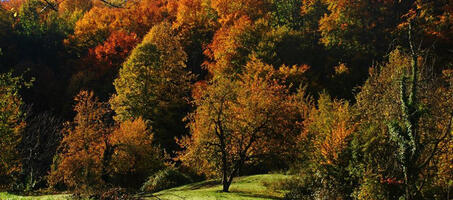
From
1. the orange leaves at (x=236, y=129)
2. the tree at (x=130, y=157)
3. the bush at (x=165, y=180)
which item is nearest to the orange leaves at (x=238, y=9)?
the tree at (x=130, y=157)

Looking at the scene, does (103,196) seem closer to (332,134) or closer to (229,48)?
(332,134)

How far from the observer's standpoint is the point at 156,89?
53.3 meters

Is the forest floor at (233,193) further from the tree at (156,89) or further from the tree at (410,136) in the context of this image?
the tree at (156,89)

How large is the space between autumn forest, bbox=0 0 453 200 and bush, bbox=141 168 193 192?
20cm

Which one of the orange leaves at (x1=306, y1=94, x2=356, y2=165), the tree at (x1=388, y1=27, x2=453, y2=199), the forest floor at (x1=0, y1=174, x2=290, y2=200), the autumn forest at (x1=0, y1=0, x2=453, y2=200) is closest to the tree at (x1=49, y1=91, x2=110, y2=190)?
the autumn forest at (x1=0, y1=0, x2=453, y2=200)

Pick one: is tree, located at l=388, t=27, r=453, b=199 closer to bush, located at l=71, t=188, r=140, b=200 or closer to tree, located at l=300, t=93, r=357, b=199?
tree, located at l=300, t=93, r=357, b=199

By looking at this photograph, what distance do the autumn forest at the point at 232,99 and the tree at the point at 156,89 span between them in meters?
0.23

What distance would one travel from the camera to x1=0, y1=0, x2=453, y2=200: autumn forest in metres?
23.1

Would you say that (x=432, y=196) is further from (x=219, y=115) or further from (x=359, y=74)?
(x=359, y=74)

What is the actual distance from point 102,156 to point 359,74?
41.6 metres

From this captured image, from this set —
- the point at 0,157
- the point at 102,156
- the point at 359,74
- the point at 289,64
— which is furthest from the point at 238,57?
the point at 0,157

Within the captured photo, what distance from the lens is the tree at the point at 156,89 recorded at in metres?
50.7

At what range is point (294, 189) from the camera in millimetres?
26219

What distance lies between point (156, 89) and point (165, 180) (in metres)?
21.3
